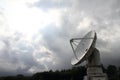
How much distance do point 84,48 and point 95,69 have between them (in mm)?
4662

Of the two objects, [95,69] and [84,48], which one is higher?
[84,48]

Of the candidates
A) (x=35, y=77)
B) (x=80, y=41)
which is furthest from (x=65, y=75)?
(x=80, y=41)

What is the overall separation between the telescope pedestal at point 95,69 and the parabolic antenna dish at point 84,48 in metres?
1.84

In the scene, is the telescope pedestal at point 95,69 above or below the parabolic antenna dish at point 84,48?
below

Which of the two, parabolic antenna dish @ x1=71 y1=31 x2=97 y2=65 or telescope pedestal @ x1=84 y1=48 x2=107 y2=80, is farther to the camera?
telescope pedestal @ x1=84 y1=48 x2=107 y2=80

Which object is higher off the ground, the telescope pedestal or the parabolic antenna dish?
the parabolic antenna dish

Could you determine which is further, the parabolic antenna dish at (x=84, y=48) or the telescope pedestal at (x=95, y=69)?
the telescope pedestal at (x=95, y=69)

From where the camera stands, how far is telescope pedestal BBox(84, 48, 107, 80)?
50.9 meters

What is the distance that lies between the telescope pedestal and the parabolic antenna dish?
1.84 meters

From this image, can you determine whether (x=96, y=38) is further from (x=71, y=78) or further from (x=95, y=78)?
(x=71, y=78)

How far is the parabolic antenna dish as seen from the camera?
49344 mm

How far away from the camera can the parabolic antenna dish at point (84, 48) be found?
49.3 meters

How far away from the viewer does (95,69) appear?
51.1m

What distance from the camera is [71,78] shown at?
461 feet
